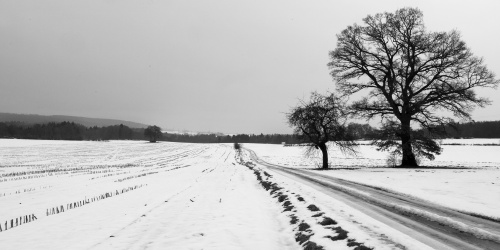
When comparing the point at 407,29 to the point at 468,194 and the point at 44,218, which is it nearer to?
the point at 468,194

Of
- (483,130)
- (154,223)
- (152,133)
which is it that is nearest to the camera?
(154,223)

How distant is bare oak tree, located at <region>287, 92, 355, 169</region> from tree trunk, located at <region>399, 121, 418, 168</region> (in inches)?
206

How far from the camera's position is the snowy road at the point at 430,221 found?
6.61 m

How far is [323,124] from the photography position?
34000mm

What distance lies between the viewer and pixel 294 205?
444 inches

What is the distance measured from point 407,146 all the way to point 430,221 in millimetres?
22609

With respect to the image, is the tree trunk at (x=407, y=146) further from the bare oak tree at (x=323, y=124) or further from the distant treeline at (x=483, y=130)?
the distant treeline at (x=483, y=130)

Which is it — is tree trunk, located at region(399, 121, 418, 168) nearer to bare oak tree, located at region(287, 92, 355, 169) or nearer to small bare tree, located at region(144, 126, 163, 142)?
bare oak tree, located at region(287, 92, 355, 169)

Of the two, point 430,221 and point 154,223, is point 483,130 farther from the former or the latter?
point 154,223

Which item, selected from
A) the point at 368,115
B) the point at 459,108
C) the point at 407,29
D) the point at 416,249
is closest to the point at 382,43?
the point at 407,29

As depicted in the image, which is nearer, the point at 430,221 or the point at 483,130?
the point at 430,221

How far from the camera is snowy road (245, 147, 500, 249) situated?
6.61m

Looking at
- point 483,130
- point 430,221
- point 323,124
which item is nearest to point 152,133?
point 323,124

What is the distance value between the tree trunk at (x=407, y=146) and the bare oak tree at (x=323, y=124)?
5221 mm
